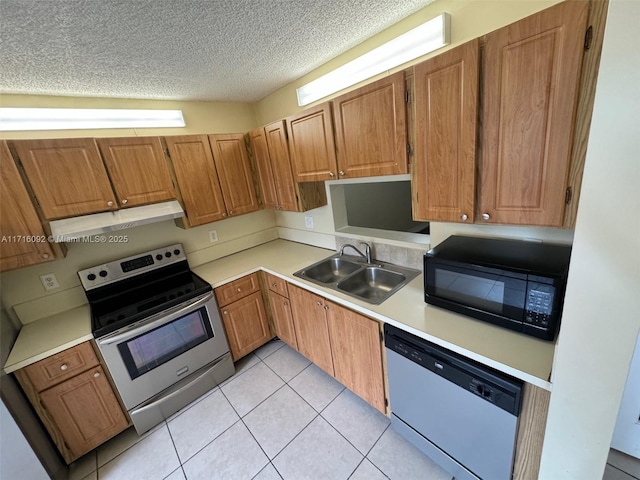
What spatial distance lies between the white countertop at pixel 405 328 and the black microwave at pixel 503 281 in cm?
6

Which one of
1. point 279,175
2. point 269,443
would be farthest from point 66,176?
point 269,443

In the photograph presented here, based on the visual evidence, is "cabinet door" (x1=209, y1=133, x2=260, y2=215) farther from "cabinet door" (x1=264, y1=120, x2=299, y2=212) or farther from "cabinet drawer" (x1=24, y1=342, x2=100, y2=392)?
"cabinet drawer" (x1=24, y1=342, x2=100, y2=392)

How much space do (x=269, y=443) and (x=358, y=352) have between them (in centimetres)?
84

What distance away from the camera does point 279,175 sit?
86.4 inches

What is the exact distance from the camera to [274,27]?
134 centimetres

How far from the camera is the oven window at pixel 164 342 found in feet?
5.73

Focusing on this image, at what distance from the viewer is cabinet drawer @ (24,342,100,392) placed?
1.48 meters

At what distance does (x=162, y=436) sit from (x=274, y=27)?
8.86ft

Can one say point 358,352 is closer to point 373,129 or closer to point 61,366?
point 373,129

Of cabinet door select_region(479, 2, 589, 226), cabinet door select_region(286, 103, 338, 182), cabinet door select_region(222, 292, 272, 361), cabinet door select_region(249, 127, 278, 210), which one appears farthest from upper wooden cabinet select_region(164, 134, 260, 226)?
cabinet door select_region(479, 2, 589, 226)

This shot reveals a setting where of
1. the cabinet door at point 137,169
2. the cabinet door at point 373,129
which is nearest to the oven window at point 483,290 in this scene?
the cabinet door at point 373,129

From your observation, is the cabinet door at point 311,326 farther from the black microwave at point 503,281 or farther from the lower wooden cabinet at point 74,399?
the lower wooden cabinet at point 74,399

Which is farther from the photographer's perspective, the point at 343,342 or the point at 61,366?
the point at 343,342

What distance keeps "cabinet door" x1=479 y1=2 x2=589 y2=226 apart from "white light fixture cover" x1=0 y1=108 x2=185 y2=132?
2365 millimetres
